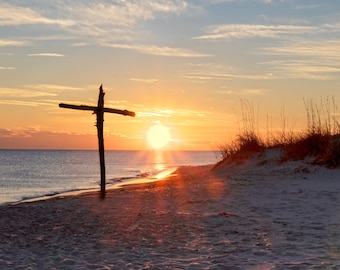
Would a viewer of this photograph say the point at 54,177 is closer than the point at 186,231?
No

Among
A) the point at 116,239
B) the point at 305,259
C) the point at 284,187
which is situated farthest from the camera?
the point at 284,187

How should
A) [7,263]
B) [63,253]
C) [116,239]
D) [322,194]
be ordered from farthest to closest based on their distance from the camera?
[322,194], [116,239], [63,253], [7,263]

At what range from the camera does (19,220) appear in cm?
1170

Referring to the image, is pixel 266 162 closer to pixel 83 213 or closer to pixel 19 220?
pixel 83 213

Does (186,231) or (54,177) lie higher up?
(186,231)

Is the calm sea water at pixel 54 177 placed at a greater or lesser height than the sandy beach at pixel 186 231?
lesser

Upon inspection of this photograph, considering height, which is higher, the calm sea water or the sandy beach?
the sandy beach

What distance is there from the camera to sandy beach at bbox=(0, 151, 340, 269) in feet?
23.7

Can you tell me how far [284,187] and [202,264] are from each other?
8367 millimetres

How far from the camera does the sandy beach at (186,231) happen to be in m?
7.22

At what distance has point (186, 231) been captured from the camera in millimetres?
9203

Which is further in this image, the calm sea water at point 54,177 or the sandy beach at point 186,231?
the calm sea water at point 54,177

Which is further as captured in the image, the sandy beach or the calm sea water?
the calm sea water

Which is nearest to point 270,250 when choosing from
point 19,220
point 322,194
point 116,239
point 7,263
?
point 116,239
